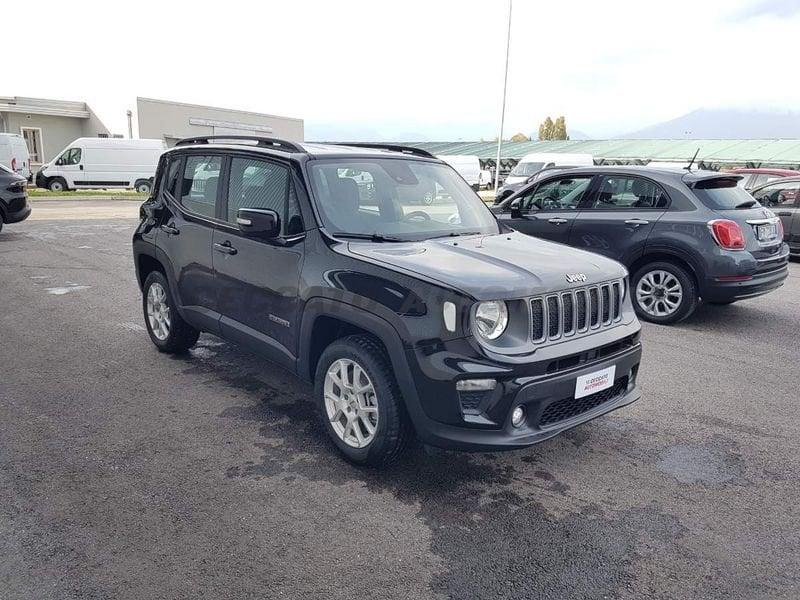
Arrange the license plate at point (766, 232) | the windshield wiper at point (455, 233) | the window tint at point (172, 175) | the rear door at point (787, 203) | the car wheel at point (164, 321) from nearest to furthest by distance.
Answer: the windshield wiper at point (455, 233)
the window tint at point (172, 175)
the car wheel at point (164, 321)
the license plate at point (766, 232)
the rear door at point (787, 203)

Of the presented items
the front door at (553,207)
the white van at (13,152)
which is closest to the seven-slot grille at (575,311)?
the front door at (553,207)

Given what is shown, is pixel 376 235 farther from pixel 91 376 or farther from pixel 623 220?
pixel 623 220

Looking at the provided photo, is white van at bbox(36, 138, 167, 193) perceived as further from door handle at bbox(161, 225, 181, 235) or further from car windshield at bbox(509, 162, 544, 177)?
door handle at bbox(161, 225, 181, 235)

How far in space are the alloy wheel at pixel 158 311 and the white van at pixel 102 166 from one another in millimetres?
23095

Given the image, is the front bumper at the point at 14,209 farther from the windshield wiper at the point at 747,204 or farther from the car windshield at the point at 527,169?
the car windshield at the point at 527,169

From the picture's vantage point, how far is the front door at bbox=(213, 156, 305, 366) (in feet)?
13.5

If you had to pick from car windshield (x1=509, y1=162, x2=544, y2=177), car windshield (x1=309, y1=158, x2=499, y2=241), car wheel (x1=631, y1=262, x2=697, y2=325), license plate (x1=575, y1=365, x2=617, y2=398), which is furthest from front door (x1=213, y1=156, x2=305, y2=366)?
car windshield (x1=509, y1=162, x2=544, y2=177)

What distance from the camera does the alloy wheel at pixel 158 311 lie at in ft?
18.7

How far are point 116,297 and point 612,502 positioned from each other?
6663 millimetres

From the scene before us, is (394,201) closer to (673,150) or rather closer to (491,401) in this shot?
(491,401)

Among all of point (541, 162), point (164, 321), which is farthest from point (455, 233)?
point (541, 162)

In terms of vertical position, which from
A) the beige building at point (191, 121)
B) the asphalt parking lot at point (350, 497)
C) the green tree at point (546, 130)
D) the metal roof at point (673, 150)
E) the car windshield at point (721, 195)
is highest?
the green tree at point (546, 130)

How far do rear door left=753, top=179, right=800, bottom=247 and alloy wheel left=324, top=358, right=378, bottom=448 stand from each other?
10508 mm

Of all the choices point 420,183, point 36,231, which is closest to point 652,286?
point 420,183
